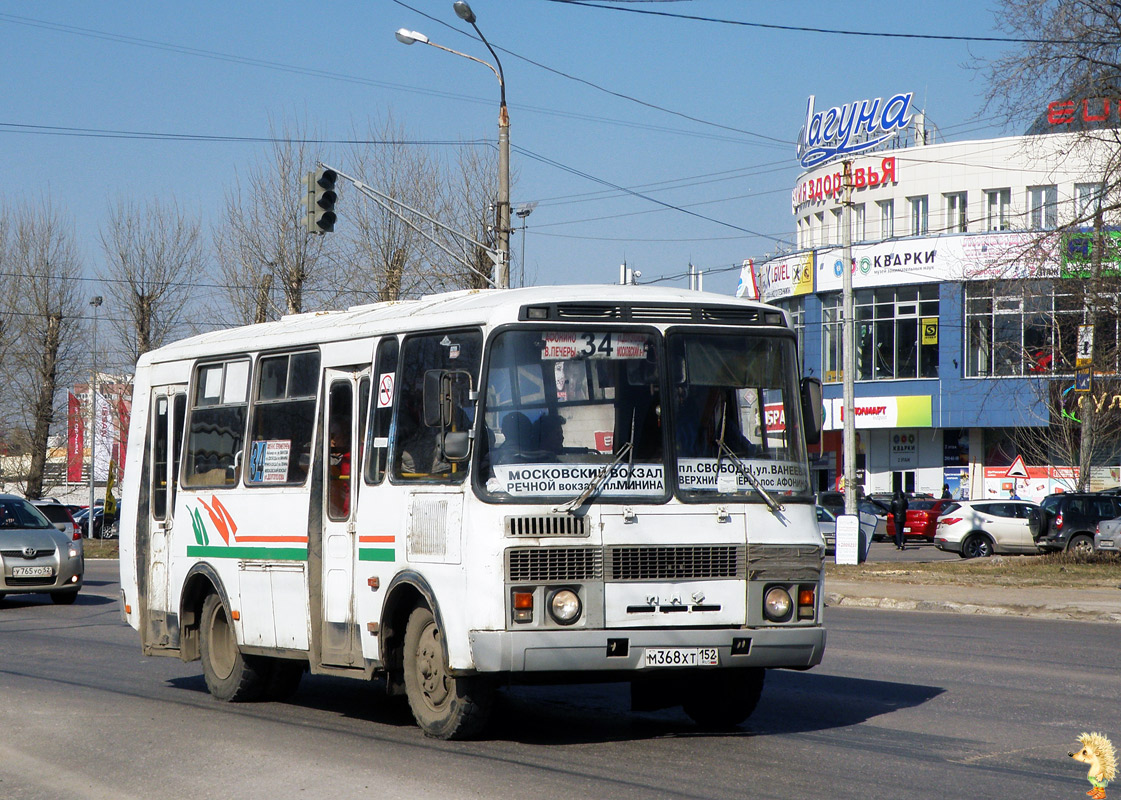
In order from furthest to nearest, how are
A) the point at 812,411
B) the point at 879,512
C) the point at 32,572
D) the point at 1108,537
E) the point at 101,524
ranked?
the point at 101,524 → the point at 879,512 → the point at 1108,537 → the point at 32,572 → the point at 812,411

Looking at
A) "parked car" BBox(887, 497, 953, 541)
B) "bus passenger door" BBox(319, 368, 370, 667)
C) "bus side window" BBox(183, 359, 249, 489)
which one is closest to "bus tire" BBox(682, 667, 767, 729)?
"bus passenger door" BBox(319, 368, 370, 667)

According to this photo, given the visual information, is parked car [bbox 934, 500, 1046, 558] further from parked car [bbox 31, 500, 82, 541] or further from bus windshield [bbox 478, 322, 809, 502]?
bus windshield [bbox 478, 322, 809, 502]

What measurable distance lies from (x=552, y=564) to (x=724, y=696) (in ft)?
6.04

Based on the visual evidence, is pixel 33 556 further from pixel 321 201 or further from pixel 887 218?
pixel 887 218

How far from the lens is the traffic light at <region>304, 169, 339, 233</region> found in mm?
21391

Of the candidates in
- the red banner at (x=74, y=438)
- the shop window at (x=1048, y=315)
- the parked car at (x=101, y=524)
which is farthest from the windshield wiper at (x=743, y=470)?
the red banner at (x=74, y=438)

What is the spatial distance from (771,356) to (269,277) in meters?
34.8

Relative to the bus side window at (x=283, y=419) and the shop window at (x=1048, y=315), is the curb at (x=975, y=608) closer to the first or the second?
the shop window at (x=1048, y=315)

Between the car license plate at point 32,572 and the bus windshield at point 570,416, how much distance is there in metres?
15.0

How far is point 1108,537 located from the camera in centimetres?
2919

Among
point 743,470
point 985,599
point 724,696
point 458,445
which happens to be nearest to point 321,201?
point 985,599

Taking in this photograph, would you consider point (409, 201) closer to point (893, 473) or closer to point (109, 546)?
point (109, 546)

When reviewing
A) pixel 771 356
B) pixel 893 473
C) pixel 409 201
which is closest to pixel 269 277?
pixel 409 201

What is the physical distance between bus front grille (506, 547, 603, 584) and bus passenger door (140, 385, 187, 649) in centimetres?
474
